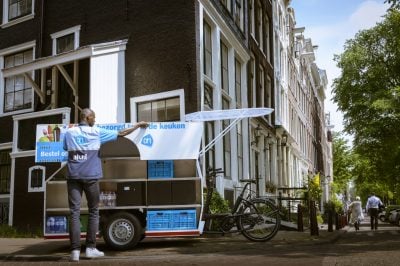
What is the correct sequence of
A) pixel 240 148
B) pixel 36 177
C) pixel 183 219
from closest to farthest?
pixel 183 219
pixel 36 177
pixel 240 148

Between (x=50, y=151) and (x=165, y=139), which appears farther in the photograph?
(x=50, y=151)

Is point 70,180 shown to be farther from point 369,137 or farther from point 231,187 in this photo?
point 369,137

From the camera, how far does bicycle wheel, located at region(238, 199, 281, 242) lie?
32.4ft

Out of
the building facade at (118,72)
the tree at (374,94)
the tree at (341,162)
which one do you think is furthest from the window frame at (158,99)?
the tree at (341,162)

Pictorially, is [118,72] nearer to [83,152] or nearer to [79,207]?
[83,152]

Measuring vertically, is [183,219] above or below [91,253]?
above

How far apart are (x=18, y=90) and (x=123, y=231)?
36.0ft

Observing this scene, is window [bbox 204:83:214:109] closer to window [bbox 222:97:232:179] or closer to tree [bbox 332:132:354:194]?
window [bbox 222:97:232:179]

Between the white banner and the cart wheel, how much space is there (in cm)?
106

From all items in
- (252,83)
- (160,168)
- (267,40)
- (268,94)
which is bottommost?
(160,168)

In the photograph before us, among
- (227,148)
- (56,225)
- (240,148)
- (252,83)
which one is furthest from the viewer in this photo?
(252,83)

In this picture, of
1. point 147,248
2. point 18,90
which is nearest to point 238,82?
point 18,90

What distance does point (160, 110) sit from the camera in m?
14.2

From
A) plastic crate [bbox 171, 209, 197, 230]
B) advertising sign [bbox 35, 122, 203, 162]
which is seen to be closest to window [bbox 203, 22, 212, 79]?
advertising sign [bbox 35, 122, 203, 162]
